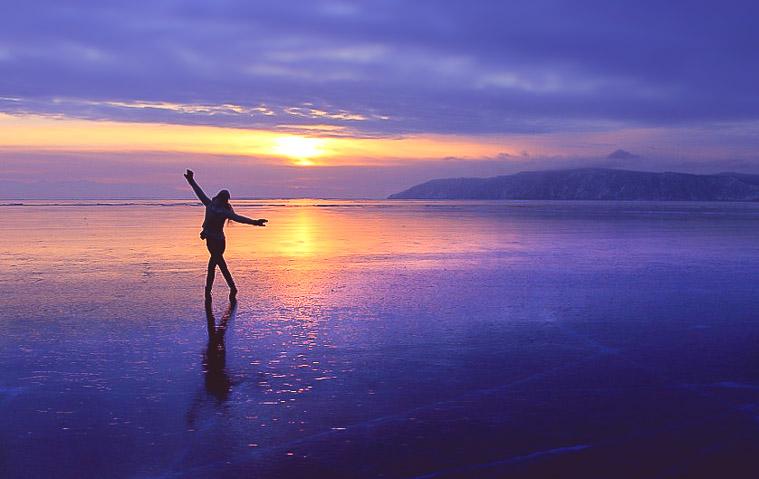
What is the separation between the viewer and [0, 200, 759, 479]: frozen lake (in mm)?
5566

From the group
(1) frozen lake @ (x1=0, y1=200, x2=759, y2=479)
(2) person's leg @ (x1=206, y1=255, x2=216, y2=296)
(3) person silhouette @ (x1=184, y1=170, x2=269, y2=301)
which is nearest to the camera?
(1) frozen lake @ (x1=0, y1=200, x2=759, y2=479)

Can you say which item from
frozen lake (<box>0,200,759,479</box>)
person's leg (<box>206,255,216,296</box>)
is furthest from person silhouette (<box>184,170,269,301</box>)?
frozen lake (<box>0,200,759,479</box>)

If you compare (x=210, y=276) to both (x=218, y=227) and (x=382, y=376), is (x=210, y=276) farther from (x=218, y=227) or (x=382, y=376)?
(x=382, y=376)

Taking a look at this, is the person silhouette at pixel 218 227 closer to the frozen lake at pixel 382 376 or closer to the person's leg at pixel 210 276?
the person's leg at pixel 210 276

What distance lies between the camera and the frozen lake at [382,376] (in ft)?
18.3

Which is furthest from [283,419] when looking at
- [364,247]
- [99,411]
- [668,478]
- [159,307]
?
[364,247]

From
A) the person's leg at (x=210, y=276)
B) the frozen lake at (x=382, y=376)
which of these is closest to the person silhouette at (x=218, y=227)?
the person's leg at (x=210, y=276)

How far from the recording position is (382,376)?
782cm

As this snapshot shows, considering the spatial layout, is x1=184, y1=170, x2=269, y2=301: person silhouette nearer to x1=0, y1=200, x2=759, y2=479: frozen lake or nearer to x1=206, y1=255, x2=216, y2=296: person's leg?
x1=206, y1=255, x2=216, y2=296: person's leg

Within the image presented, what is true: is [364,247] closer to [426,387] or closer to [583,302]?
[583,302]

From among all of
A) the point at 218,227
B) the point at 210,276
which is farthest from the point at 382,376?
the point at 218,227

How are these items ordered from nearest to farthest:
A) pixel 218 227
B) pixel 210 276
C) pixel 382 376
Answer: pixel 382 376 → pixel 210 276 → pixel 218 227

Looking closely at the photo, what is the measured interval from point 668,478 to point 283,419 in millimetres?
3132

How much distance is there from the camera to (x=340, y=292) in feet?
45.0
